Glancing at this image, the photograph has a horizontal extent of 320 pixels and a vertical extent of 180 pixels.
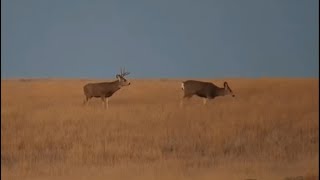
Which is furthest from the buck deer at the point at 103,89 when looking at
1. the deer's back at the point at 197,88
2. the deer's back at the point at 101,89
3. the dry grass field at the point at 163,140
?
the dry grass field at the point at 163,140

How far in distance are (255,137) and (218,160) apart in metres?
0.88

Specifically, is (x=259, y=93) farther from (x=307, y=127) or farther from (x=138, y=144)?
(x=138, y=144)

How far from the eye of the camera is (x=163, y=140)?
6336mm

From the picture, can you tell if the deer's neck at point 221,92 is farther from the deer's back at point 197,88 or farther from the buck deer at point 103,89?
the buck deer at point 103,89

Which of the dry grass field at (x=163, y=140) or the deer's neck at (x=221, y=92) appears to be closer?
the dry grass field at (x=163, y=140)

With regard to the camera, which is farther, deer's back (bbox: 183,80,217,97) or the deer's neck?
the deer's neck

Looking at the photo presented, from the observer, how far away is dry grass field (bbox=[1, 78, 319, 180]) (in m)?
5.44

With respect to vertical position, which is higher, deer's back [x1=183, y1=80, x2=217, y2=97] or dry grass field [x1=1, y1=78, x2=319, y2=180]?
deer's back [x1=183, y1=80, x2=217, y2=97]

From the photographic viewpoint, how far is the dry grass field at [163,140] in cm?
544

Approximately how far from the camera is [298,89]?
8.16m

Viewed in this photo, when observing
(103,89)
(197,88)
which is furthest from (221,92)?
(103,89)

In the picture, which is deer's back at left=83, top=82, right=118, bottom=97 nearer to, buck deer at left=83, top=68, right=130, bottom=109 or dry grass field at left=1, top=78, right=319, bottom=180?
buck deer at left=83, top=68, right=130, bottom=109

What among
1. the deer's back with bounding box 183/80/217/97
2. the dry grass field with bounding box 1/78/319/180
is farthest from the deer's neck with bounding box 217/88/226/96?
the dry grass field with bounding box 1/78/319/180

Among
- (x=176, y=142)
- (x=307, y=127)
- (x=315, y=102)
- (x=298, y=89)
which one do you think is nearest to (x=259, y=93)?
(x=298, y=89)
